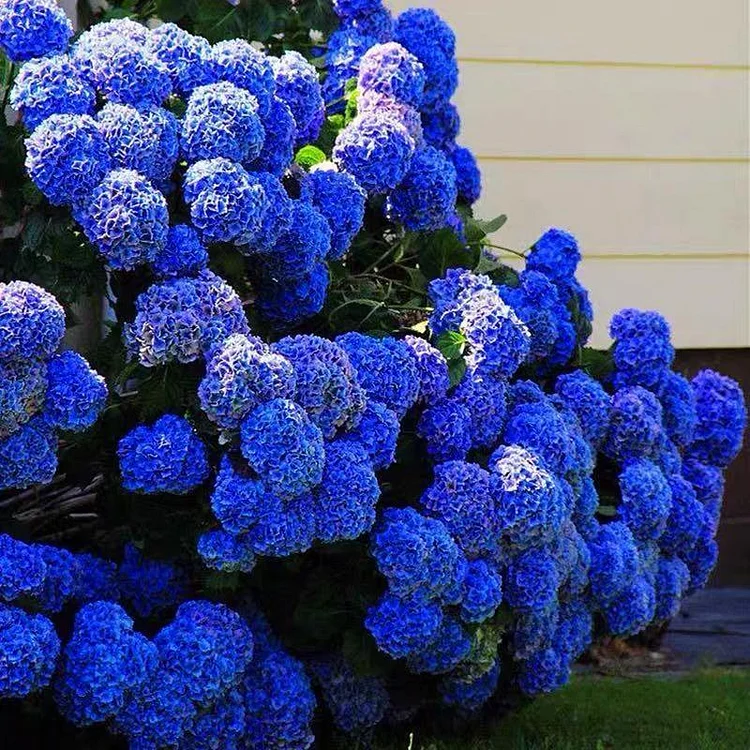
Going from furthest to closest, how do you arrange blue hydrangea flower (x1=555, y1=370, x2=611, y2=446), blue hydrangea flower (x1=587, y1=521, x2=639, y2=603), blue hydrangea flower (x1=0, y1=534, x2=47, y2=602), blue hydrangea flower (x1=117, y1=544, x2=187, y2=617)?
blue hydrangea flower (x1=555, y1=370, x2=611, y2=446)
blue hydrangea flower (x1=587, y1=521, x2=639, y2=603)
blue hydrangea flower (x1=117, y1=544, x2=187, y2=617)
blue hydrangea flower (x1=0, y1=534, x2=47, y2=602)

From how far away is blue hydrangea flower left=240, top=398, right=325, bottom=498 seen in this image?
2.65 meters

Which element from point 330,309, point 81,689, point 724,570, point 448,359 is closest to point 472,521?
point 448,359

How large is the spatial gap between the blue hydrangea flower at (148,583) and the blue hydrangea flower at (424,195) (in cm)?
95

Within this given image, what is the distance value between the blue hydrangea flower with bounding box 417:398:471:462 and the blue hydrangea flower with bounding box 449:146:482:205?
914mm

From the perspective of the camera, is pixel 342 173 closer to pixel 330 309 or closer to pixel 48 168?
pixel 330 309

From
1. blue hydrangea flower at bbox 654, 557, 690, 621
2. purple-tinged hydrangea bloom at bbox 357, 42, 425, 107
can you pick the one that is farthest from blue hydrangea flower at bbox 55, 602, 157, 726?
blue hydrangea flower at bbox 654, 557, 690, 621

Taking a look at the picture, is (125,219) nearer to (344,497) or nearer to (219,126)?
(219,126)

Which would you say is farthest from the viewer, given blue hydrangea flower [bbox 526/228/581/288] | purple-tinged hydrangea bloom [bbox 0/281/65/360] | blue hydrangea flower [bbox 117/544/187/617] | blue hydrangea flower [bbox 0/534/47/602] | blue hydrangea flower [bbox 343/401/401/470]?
blue hydrangea flower [bbox 526/228/581/288]

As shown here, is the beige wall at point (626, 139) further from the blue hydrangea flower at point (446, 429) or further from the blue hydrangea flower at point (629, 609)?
the blue hydrangea flower at point (446, 429)

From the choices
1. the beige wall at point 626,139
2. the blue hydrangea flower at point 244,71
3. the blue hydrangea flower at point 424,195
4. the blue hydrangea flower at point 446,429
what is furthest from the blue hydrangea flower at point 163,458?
the beige wall at point 626,139

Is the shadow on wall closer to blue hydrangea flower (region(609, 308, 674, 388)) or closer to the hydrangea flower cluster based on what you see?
blue hydrangea flower (region(609, 308, 674, 388))

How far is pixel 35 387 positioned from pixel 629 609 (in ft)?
5.06

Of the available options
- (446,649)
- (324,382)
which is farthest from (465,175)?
(446,649)

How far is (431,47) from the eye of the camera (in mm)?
3645
